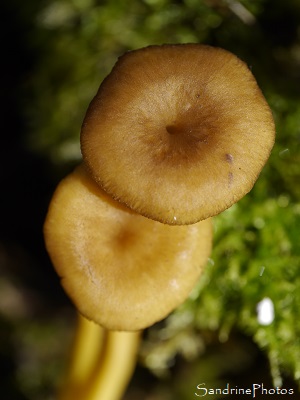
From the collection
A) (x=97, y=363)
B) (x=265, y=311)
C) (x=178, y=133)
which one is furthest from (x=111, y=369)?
(x=178, y=133)

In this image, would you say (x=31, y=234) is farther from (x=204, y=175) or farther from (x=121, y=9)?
(x=204, y=175)

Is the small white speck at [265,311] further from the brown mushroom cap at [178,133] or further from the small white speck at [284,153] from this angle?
the brown mushroom cap at [178,133]

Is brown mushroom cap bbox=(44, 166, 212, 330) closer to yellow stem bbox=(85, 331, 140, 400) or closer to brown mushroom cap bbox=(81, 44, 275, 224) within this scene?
brown mushroom cap bbox=(81, 44, 275, 224)

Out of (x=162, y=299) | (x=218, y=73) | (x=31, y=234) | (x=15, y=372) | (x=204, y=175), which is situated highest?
(x=218, y=73)

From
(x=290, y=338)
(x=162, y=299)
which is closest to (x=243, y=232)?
(x=290, y=338)

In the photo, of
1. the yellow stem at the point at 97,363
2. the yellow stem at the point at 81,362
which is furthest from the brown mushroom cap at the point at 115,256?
the yellow stem at the point at 81,362

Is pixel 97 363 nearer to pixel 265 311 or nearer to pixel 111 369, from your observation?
pixel 111 369
